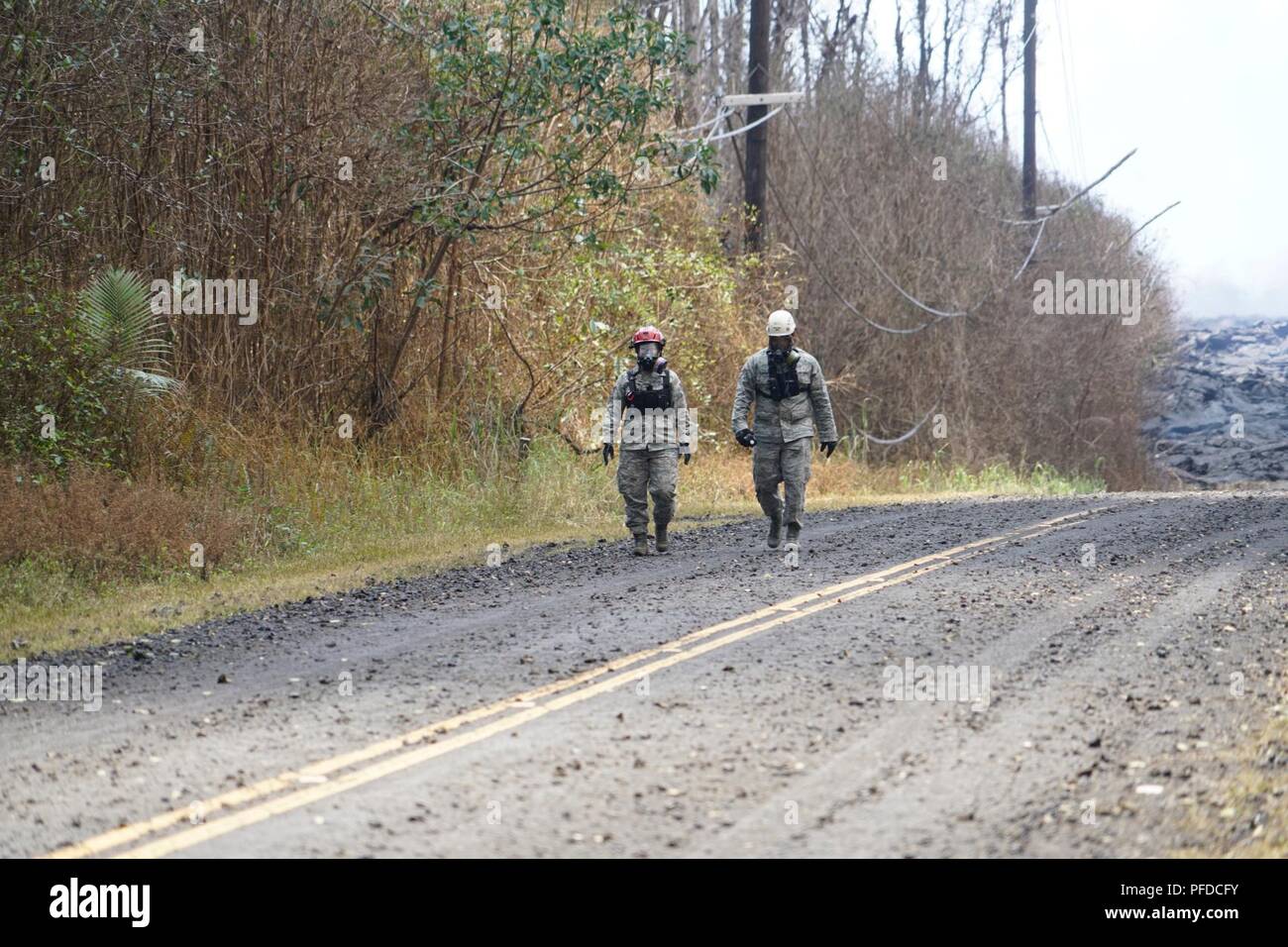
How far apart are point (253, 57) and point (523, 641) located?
34.7ft

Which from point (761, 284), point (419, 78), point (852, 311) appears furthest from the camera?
point (852, 311)

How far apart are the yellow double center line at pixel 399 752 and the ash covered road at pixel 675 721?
0.02 m

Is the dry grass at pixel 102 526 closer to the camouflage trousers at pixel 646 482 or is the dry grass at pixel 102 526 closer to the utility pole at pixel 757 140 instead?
the camouflage trousers at pixel 646 482

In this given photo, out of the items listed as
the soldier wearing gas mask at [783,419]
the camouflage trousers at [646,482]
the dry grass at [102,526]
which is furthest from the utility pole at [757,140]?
the dry grass at [102,526]

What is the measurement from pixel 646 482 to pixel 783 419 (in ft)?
4.89

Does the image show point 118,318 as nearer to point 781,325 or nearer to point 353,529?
point 353,529

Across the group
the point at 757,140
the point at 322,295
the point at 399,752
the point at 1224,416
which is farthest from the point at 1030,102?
the point at 399,752

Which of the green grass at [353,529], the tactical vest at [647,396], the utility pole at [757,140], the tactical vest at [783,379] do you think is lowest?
the green grass at [353,529]

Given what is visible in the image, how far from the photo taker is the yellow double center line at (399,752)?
213 inches

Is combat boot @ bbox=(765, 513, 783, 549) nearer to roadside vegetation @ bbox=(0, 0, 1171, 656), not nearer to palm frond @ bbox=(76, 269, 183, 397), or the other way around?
roadside vegetation @ bbox=(0, 0, 1171, 656)

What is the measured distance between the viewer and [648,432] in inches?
576

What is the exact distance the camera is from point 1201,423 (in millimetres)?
46344
